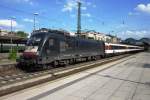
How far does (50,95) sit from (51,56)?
10344 millimetres

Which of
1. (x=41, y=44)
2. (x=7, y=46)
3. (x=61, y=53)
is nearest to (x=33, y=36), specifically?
(x=41, y=44)

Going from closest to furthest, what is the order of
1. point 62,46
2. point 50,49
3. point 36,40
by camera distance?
point 36,40 → point 50,49 → point 62,46

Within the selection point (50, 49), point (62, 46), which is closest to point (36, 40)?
point (50, 49)

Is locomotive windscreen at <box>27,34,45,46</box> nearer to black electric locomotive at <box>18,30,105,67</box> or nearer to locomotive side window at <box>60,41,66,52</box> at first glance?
black electric locomotive at <box>18,30,105,67</box>

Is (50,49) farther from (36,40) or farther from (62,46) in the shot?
(62,46)

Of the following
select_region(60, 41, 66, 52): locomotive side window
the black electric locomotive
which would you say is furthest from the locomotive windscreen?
select_region(60, 41, 66, 52): locomotive side window

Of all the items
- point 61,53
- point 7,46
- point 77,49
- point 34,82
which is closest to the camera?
point 34,82

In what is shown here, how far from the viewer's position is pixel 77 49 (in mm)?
26141

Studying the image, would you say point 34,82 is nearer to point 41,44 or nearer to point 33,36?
point 41,44

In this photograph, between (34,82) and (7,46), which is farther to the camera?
(7,46)

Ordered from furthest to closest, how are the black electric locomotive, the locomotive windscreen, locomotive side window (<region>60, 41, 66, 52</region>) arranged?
locomotive side window (<region>60, 41, 66, 52</region>), the locomotive windscreen, the black electric locomotive

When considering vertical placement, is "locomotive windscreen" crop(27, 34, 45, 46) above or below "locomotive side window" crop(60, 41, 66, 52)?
above

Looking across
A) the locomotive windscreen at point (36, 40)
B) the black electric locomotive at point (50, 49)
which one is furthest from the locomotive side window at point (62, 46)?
the locomotive windscreen at point (36, 40)

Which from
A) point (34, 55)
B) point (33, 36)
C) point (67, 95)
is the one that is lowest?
point (67, 95)
